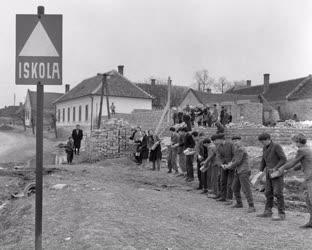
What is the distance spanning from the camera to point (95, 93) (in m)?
48.7

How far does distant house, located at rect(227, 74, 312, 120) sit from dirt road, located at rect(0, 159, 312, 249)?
4160cm

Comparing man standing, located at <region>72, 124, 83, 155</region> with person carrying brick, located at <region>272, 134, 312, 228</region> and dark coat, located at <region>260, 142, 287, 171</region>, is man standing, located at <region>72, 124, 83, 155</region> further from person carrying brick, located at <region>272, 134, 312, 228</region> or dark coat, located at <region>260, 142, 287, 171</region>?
person carrying brick, located at <region>272, 134, 312, 228</region>

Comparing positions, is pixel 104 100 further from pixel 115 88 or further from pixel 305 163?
pixel 305 163

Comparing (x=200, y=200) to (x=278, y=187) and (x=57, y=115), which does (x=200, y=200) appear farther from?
(x=57, y=115)

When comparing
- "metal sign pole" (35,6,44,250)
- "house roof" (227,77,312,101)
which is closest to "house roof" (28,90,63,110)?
"house roof" (227,77,312,101)

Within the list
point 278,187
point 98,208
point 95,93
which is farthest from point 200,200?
point 95,93

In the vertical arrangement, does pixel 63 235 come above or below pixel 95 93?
below

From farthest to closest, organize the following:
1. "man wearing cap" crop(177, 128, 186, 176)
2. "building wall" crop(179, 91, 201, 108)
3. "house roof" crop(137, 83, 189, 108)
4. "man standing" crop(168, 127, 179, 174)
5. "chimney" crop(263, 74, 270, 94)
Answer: "house roof" crop(137, 83, 189, 108) < "chimney" crop(263, 74, 270, 94) < "building wall" crop(179, 91, 201, 108) < "man standing" crop(168, 127, 179, 174) < "man wearing cap" crop(177, 128, 186, 176)

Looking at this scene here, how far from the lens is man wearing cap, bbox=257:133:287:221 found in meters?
9.30

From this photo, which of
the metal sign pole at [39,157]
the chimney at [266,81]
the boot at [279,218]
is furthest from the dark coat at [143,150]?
the chimney at [266,81]

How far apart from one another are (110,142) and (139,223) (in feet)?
55.5

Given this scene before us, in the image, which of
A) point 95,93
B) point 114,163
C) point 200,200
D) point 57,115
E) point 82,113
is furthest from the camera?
point 57,115

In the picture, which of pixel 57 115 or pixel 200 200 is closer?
pixel 200 200

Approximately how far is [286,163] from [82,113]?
45.2m
